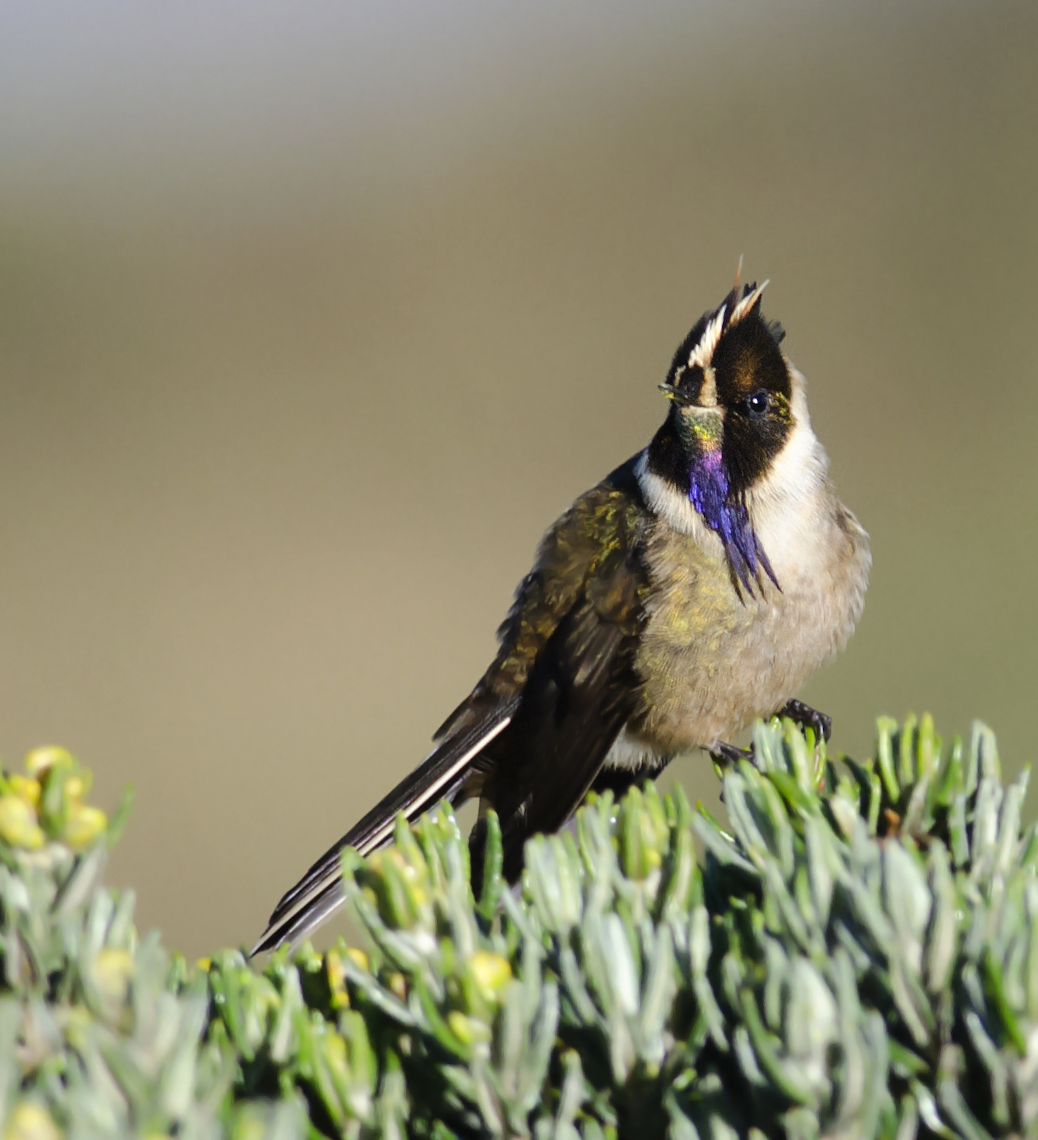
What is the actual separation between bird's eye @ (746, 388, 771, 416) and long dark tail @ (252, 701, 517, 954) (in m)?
0.92

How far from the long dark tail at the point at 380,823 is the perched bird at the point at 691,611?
0.03 feet

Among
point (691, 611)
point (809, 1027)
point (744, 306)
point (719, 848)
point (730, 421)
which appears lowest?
point (809, 1027)

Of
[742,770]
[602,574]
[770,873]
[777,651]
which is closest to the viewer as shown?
[770,873]

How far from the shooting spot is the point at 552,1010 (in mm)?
594

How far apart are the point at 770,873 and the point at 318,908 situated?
1316 millimetres

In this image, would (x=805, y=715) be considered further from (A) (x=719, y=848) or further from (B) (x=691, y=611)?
(A) (x=719, y=848)

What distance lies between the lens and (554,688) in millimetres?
2830

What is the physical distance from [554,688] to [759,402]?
0.84 metres

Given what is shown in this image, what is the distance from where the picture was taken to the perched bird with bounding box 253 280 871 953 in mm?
2707

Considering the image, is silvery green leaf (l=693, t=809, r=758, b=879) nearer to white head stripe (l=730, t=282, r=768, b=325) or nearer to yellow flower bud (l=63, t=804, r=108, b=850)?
yellow flower bud (l=63, t=804, r=108, b=850)

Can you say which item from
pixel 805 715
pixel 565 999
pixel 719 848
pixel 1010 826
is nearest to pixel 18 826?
pixel 565 999

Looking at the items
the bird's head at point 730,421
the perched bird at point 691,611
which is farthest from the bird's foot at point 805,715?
the bird's head at point 730,421

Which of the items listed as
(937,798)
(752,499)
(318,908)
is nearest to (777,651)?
(752,499)

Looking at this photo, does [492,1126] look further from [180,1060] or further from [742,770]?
[742,770]
